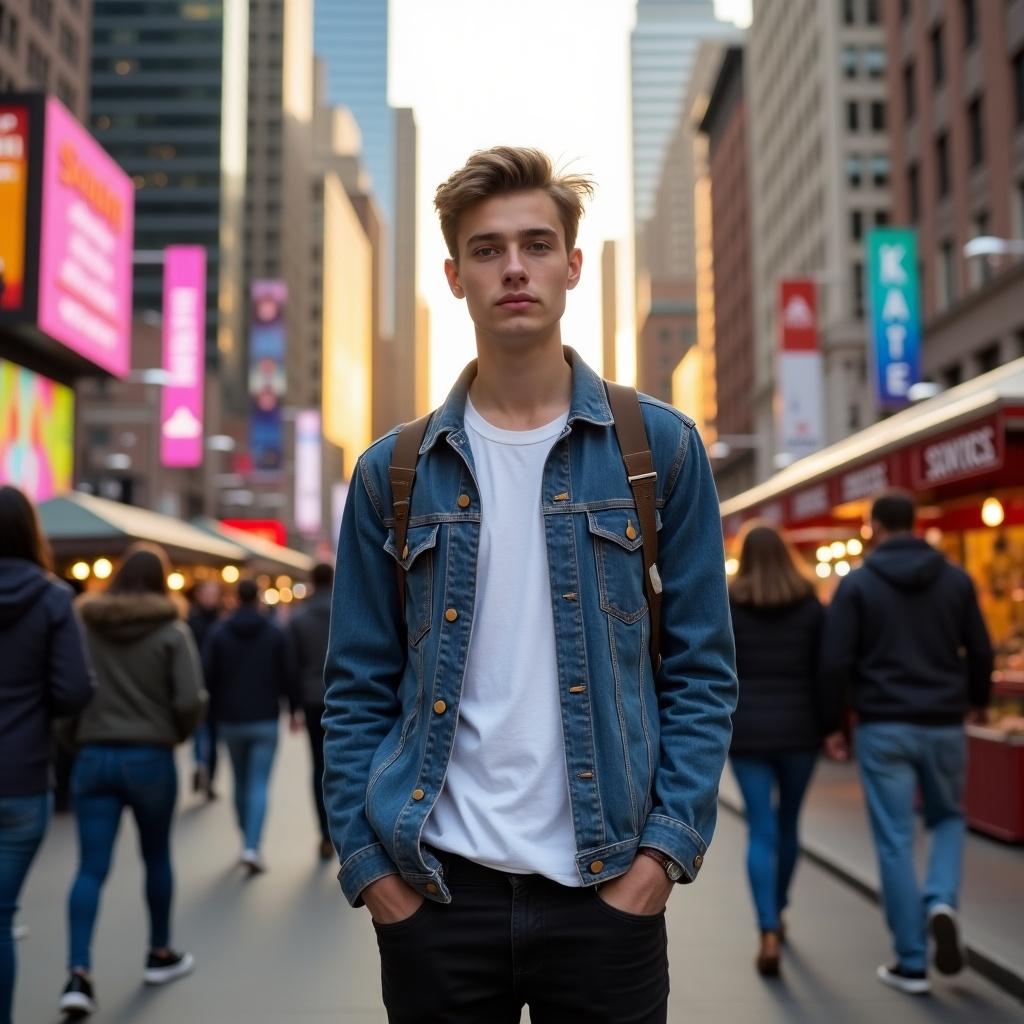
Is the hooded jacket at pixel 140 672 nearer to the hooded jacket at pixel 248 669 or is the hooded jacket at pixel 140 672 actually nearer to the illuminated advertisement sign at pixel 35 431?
the hooded jacket at pixel 248 669

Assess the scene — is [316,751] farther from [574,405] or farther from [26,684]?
[574,405]

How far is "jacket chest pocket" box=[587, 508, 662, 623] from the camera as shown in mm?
2244

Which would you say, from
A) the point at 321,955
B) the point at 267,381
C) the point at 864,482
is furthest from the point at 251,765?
the point at 267,381

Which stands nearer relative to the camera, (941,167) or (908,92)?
(941,167)

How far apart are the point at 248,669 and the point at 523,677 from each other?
7.50 m

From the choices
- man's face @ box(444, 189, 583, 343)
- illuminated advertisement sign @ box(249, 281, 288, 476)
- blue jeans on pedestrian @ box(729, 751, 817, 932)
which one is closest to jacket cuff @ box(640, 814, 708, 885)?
man's face @ box(444, 189, 583, 343)

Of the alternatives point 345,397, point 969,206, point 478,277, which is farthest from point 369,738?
point 345,397

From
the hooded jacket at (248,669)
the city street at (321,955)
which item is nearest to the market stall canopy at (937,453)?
the city street at (321,955)

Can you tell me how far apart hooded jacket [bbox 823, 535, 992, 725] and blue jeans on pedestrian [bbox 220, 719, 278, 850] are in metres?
4.71

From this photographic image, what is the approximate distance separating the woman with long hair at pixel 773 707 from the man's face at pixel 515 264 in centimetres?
410

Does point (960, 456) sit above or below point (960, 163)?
below

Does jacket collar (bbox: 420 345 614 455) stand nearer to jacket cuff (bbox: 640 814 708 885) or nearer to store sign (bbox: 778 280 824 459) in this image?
jacket cuff (bbox: 640 814 708 885)

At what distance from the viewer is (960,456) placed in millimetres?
8312

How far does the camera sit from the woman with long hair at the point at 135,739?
5.76m
